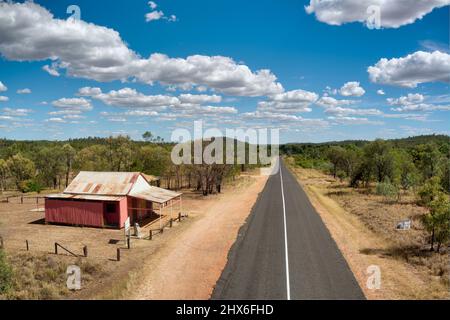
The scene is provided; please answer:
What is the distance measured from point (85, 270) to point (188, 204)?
2352 cm

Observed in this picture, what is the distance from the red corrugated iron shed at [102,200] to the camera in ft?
100

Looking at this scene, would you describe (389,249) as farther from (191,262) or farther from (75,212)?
(75,212)

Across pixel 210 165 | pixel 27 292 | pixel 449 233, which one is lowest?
pixel 27 292

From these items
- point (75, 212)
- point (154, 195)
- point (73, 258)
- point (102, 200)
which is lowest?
point (73, 258)

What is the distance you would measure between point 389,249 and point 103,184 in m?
24.4

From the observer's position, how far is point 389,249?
23.0 metres

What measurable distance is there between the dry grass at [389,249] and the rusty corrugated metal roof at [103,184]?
18.3 meters

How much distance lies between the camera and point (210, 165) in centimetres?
4956
